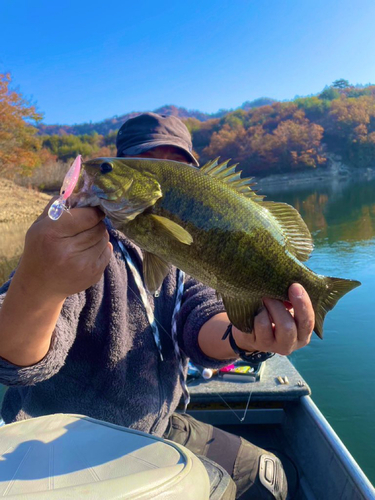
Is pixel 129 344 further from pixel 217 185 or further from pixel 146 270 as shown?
pixel 217 185

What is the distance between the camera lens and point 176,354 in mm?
2611

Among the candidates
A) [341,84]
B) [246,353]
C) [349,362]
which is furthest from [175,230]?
[341,84]

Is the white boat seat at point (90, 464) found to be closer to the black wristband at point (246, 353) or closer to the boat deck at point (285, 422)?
the black wristband at point (246, 353)

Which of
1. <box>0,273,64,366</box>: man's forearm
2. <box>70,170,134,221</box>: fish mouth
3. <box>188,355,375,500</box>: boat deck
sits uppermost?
<box>70,170,134,221</box>: fish mouth

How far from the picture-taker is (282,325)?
1.81 m

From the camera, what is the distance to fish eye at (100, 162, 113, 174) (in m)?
1.89

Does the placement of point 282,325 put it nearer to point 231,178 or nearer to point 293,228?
point 293,228

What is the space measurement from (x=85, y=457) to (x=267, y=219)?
1.42 m

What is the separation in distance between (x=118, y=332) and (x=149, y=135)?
1.45 meters

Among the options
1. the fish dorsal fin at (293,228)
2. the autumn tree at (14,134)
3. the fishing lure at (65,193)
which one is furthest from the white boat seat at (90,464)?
the autumn tree at (14,134)

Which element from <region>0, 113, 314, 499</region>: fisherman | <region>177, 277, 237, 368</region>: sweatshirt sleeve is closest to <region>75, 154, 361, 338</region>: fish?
<region>0, 113, 314, 499</region>: fisherman

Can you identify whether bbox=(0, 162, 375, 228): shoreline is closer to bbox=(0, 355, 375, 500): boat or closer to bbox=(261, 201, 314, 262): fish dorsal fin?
bbox=(261, 201, 314, 262): fish dorsal fin

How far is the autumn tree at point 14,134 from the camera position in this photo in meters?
34.3

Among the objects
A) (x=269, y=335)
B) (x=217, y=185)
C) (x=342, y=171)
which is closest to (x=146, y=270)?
(x=217, y=185)
